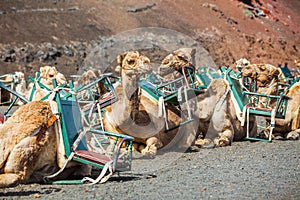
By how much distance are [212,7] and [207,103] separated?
64554 millimetres

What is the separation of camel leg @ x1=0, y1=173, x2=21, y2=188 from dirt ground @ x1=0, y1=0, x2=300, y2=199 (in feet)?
0.26

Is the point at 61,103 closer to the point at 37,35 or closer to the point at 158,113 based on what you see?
the point at 158,113

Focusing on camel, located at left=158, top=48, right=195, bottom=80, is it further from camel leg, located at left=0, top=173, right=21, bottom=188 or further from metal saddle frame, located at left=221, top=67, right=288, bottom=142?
camel leg, located at left=0, top=173, right=21, bottom=188

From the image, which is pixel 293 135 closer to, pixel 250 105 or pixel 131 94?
pixel 250 105

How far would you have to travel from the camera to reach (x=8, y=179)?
602cm

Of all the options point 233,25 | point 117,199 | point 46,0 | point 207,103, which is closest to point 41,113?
point 117,199

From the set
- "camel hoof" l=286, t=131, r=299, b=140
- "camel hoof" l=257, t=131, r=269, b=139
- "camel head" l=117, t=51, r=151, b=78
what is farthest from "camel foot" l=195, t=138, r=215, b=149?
"camel head" l=117, t=51, r=151, b=78

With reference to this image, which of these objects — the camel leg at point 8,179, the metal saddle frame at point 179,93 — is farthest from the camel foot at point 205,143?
the camel leg at point 8,179

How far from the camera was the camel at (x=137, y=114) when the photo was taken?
25.9ft

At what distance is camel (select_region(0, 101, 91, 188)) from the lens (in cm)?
606

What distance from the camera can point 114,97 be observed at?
8555 millimetres

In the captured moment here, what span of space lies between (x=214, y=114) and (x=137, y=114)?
216 cm

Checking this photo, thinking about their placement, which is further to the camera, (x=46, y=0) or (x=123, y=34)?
(x=46, y=0)

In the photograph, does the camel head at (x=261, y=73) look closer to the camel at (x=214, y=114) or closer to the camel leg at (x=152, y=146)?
the camel at (x=214, y=114)
